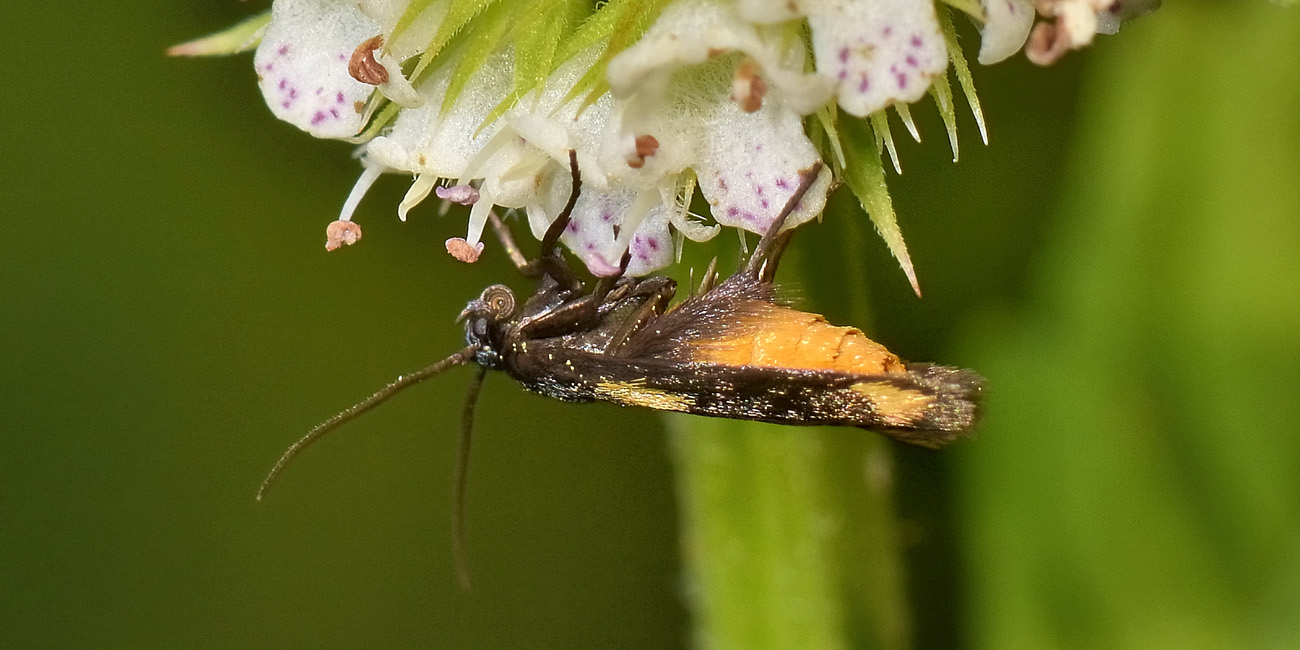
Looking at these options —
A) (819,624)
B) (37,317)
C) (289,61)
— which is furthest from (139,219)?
(819,624)

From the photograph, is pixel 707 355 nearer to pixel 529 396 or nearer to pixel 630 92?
pixel 630 92

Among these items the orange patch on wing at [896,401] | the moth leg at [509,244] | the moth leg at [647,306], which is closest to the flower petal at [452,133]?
the moth leg at [509,244]

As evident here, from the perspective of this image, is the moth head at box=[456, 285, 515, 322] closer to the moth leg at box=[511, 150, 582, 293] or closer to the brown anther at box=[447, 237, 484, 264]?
the moth leg at box=[511, 150, 582, 293]

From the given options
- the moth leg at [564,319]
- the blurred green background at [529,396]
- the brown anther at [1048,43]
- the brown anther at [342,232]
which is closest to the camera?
the brown anther at [1048,43]

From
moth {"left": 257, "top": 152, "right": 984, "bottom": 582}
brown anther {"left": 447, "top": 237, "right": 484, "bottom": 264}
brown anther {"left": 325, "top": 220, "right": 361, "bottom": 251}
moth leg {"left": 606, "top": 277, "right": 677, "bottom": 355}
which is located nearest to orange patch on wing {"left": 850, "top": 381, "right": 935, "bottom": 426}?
moth {"left": 257, "top": 152, "right": 984, "bottom": 582}

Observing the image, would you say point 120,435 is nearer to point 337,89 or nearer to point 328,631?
point 328,631

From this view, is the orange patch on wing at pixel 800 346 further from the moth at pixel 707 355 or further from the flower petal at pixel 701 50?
the flower petal at pixel 701 50
